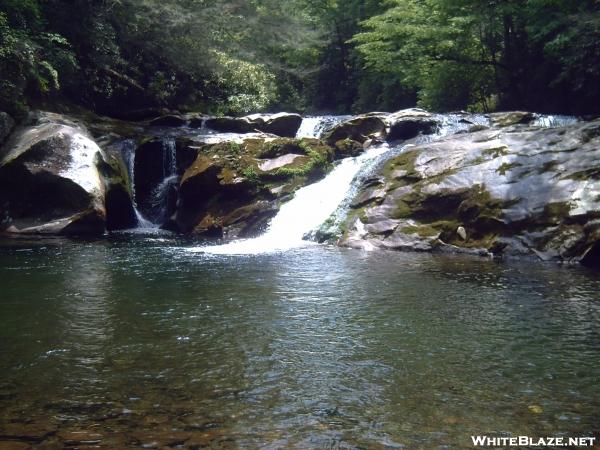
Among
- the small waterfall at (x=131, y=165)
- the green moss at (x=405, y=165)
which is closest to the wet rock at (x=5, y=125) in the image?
the small waterfall at (x=131, y=165)

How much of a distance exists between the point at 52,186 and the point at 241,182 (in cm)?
467

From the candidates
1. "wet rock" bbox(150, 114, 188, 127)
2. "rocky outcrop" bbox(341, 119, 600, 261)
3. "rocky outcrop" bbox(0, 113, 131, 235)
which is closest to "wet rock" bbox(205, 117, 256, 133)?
"wet rock" bbox(150, 114, 188, 127)

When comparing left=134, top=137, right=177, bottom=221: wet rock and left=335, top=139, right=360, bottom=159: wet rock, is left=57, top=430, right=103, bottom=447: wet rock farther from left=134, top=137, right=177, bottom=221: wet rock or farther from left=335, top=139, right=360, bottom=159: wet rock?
left=335, top=139, right=360, bottom=159: wet rock

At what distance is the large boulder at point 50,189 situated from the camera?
49.9 ft

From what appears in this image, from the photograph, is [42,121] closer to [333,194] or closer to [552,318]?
[333,194]

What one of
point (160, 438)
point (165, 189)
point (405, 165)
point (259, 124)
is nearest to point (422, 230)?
point (405, 165)

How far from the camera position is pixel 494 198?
12414mm

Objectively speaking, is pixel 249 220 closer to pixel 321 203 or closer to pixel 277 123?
pixel 321 203

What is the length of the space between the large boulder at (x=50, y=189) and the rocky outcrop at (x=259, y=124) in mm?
5541

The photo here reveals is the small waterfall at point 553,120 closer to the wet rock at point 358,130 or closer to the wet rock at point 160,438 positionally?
the wet rock at point 358,130

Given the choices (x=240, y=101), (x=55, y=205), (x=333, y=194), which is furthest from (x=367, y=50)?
(x=55, y=205)

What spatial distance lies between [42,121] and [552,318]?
47.8 feet

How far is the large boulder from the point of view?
15.2 meters

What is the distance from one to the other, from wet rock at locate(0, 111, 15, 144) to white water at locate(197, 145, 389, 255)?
7.02 m
